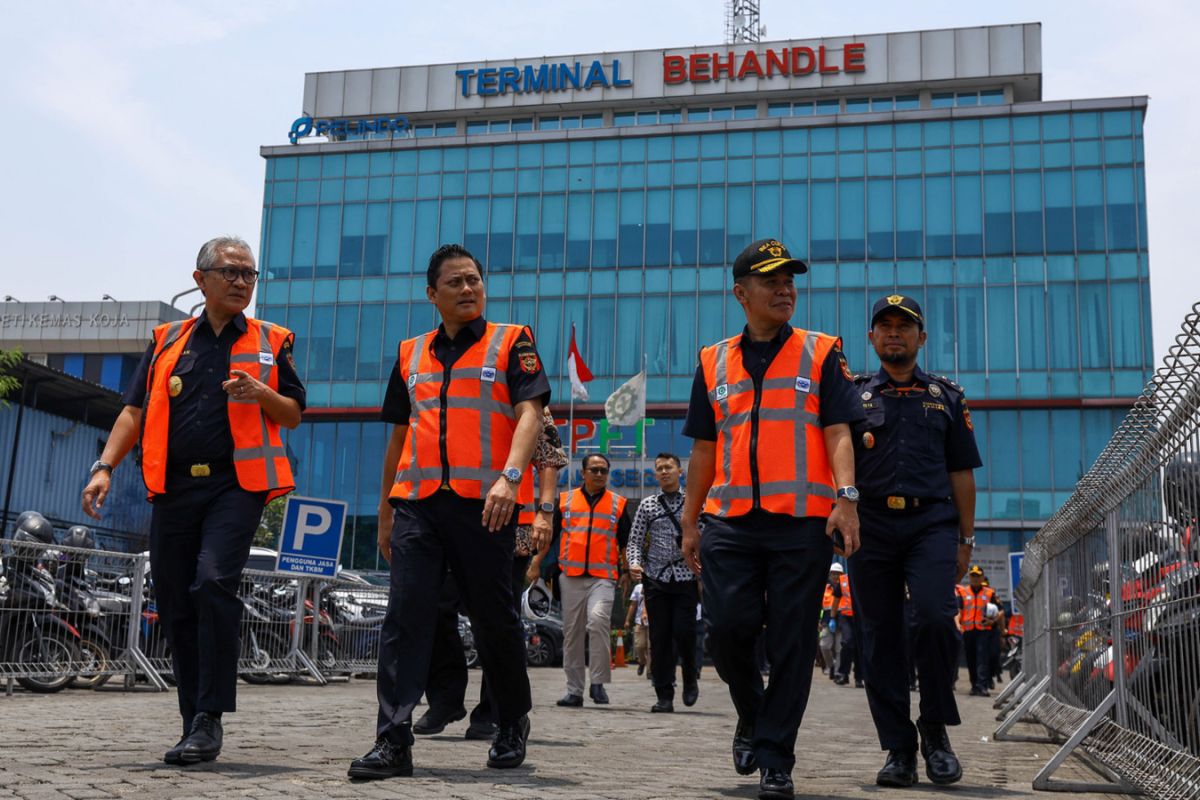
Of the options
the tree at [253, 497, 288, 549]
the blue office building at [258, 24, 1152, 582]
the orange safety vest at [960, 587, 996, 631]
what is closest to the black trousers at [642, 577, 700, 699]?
the orange safety vest at [960, 587, 996, 631]

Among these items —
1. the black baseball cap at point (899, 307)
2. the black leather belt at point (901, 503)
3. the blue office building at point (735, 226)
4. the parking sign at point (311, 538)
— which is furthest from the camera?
the blue office building at point (735, 226)

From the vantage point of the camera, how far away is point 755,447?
18.6ft

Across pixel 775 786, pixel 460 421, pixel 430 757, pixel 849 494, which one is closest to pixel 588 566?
pixel 430 757

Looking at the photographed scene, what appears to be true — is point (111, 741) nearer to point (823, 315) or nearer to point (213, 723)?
point (213, 723)

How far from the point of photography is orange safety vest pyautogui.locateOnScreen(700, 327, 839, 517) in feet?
18.3

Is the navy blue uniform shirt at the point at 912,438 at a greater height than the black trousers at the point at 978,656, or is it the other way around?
the navy blue uniform shirt at the point at 912,438

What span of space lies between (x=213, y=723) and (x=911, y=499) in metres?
3.11

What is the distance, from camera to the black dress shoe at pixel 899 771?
6.15 metres

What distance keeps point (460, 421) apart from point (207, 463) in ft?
3.52

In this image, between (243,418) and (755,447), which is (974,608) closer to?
(755,447)

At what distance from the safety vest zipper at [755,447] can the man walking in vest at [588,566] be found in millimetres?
6362

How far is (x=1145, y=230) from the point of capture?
4850cm

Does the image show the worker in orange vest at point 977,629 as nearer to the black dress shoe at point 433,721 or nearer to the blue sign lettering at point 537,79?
the black dress shoe at point 433,721

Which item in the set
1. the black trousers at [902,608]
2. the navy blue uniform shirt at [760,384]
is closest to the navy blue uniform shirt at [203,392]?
the navy blue uniform shirt at [760,384]
